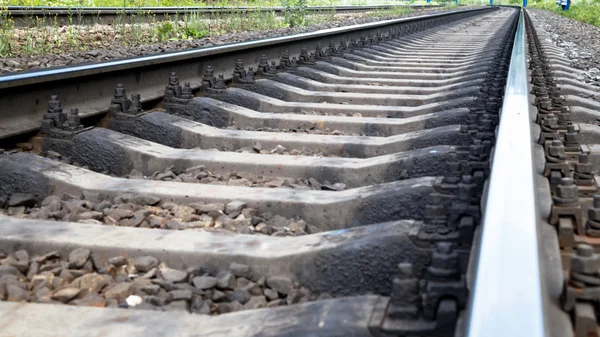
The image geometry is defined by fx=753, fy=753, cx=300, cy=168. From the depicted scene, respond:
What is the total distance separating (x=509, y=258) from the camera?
4.44ft

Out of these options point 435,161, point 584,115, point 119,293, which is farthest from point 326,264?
point 584,115

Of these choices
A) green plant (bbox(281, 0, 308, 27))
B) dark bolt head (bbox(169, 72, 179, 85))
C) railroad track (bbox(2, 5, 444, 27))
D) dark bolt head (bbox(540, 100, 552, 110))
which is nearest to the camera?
dark bolt head (bbox(540, 100, 552, 110))

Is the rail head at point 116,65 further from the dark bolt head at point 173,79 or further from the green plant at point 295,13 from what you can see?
the green plant at point 295,13

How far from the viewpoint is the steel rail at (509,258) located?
→ 1.12 m

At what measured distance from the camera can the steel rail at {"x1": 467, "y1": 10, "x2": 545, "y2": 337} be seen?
1.12 metres

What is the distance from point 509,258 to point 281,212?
4.42 feet

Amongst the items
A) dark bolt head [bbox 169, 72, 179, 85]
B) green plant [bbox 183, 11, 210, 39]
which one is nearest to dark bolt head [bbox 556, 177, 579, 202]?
dark bolt head [bbox 169, 72, 179, 85]

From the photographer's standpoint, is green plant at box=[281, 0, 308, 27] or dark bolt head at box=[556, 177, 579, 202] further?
green plant at box=[281, 0, 308, 27]

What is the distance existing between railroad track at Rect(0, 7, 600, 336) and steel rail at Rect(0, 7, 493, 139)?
0.01 metres

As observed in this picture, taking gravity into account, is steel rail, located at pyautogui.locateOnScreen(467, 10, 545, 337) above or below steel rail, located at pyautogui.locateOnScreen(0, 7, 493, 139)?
above

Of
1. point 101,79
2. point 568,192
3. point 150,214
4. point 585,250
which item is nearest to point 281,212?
point 150,214

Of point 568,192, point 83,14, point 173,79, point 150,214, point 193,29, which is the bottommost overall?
point 193,29

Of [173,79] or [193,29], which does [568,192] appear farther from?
[193,29]

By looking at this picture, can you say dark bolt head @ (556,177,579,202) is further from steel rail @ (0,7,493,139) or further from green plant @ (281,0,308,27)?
green plant @ (281,0,308,27)
